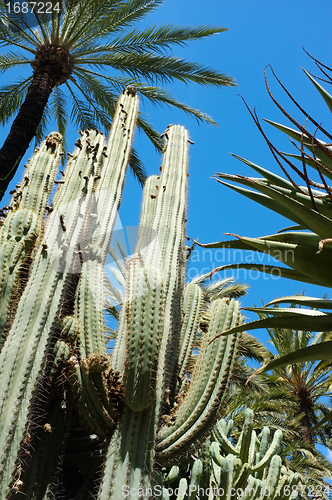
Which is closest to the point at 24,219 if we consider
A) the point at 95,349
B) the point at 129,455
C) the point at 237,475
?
the point at 95,349

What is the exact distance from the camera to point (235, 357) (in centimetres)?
302

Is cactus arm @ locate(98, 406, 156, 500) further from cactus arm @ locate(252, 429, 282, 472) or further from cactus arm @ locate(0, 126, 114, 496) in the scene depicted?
cactus arm @ locate(252, 429, 282, 472)

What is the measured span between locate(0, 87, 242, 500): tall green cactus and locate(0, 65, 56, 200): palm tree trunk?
2.25 meters

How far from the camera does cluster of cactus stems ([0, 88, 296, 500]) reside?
2.52 m

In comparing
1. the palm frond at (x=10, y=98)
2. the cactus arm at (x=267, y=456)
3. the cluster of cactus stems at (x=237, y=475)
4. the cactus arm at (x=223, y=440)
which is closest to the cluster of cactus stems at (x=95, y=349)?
the cluster of cactus stems at (x=237, y=475)

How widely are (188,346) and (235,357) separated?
61cm

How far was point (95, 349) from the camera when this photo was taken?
9.29ft

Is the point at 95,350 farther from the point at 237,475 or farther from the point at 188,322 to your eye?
the point at 237,475

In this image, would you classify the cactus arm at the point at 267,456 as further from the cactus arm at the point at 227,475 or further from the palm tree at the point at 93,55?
the palm tree at the point at 93,55

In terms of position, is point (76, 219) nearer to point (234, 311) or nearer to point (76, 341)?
point (76, 341)

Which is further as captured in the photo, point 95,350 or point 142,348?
point 95,350

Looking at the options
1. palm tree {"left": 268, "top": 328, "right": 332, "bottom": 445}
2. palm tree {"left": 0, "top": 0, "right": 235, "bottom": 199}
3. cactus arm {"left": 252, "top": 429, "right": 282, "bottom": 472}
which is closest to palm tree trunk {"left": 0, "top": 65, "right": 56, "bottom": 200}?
palm tree {"left": 0, "top": 0, "right": 235, "bottom": 199}

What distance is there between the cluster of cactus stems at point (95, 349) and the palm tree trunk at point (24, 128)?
7.37 feet

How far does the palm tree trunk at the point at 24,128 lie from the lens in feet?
19.5
